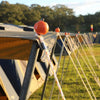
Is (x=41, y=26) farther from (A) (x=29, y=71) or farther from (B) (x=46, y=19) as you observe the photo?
(B) (x=46, y=19)

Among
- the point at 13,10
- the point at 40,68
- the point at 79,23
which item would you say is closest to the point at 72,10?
the point at 79,23

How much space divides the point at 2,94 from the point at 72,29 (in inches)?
1781

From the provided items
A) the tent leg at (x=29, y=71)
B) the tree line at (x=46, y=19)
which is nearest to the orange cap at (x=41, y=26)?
the tent leg at (x=29, y=71)

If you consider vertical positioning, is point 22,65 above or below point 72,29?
above

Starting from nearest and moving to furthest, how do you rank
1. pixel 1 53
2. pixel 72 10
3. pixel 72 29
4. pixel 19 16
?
1. pixel 1 53
2. pixel 19 16
3. pixel 72 29
4. pixel 72 10

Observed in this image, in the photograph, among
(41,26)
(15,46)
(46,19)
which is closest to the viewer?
(41,26)

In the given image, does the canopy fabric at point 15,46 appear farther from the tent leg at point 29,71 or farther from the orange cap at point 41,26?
the orange cap at point 41,26

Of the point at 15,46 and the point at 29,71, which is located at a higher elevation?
the point at 15,46

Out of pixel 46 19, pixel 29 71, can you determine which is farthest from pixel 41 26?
pixel 46 19

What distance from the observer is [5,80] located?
199 inches

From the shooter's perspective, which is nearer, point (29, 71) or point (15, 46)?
point (29, 71)

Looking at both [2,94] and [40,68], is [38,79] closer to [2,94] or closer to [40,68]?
[40,68]

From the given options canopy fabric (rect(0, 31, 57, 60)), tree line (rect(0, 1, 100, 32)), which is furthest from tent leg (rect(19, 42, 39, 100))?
tree line (rect(0, 1, 100, 32))

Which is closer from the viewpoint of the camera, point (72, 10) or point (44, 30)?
point (44, 30)
